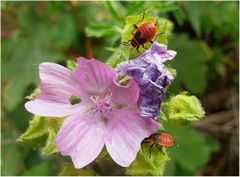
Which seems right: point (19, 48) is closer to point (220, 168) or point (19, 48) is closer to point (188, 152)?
point (188, 152)

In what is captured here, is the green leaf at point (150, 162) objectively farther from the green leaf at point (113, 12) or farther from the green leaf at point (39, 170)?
the green leaf at point (39, 170)

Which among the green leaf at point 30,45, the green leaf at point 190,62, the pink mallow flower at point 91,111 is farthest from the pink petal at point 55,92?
the green leaf at point 190,62

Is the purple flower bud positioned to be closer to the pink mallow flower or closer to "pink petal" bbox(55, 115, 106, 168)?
the pink mallow flower

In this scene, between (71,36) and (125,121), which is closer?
(125,121)

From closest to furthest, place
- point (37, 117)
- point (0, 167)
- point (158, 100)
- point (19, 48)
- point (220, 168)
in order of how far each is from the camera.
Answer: point (158, 100), point (37, 117), point (0, 167), point (19, 48), point (220, 168)

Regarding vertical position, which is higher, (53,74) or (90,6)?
(53,74)

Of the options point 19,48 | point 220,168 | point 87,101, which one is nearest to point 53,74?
point 87,101

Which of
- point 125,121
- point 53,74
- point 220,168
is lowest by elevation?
point 220,168

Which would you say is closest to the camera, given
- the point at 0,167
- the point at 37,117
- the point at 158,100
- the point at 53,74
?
the point at 158,100
